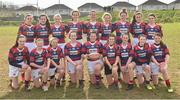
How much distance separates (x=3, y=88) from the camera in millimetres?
8812

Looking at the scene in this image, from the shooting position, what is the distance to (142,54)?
28.3 ft

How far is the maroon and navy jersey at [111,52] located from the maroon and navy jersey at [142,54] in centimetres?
49

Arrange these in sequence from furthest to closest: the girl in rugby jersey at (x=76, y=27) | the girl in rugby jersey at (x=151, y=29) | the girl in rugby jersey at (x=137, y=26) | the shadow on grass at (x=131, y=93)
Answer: the girl in rugby jersey at (x=76, y=27) → the girl in rugby jersey at (x=137, y=26) → the girl in rugby jersey at (x=151, y=29) → the shadow on grass at (x=131, y=93)

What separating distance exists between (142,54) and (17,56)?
3.08 m

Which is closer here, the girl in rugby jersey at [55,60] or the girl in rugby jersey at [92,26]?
the girl in rugby jersey at [55,60]

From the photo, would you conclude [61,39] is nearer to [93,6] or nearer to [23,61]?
[23,61]

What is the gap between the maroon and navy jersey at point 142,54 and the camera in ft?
28.2

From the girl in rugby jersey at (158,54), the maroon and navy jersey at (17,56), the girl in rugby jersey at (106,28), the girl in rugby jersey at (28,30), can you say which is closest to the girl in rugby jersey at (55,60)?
the maroon and navy jersey at (17,56)

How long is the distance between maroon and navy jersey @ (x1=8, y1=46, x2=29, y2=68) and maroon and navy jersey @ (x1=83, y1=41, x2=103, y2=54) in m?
1.46

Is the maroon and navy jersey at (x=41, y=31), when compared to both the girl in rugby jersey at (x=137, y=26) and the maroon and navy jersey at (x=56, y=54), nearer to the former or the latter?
the maroon and navy jersey at (x=56, y=54)

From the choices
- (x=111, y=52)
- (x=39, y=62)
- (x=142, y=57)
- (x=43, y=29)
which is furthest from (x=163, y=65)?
(x=43, y=29)

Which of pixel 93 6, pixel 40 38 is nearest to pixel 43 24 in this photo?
pixel 40 38

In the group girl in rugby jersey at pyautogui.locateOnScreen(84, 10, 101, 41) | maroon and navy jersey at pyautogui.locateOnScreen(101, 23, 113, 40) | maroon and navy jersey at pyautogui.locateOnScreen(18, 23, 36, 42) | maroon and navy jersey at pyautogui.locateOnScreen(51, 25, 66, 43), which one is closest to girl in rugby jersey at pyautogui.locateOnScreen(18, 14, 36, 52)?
maroon and navy jersey at pyautogui.locateOnScreen(18, 23, 36, 42)

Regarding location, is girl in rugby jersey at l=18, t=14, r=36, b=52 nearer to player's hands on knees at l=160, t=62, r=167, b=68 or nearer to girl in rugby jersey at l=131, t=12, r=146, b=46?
girl in rugby jersey at l=131, t=12, r=146, b=46
